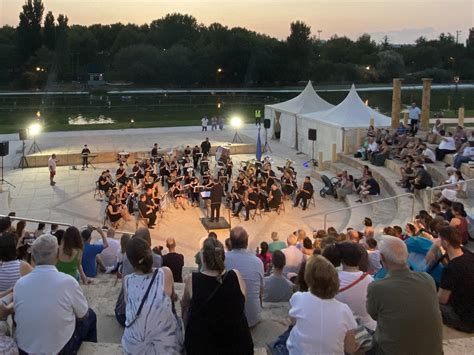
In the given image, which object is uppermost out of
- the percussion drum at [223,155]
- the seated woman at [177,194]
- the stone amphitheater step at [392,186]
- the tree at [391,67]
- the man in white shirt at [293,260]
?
the tree at [391,67]

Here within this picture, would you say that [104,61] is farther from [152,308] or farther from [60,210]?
[152,308]

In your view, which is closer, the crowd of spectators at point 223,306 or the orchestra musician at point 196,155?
the crowd of spectators at point 223,306

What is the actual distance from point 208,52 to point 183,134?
49.5 metres

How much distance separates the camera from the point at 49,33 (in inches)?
3300

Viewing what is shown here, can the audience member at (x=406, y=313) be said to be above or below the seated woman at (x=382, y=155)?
above

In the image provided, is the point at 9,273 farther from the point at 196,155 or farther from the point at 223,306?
the point at 196,155

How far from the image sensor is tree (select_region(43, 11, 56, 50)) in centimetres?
8338

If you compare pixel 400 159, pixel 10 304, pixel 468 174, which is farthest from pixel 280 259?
pixel 400 159

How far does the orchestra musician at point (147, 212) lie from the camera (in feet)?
47.5

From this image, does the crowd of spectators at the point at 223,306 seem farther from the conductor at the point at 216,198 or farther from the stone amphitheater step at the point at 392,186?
the conductor at the point at 216,198

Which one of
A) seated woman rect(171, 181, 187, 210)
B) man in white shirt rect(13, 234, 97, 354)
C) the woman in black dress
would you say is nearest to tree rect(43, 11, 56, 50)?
seated woman rect(171, 181, 187, 210)

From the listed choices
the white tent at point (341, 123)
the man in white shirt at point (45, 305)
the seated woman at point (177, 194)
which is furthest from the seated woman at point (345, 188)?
the man in white shirt at point (45, 305)

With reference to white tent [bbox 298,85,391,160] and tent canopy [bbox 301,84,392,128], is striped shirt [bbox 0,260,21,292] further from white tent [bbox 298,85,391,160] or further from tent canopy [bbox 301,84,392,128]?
tent canopy [bbox 301,84,392,128]

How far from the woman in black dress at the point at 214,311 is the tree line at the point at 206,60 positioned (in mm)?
72182
